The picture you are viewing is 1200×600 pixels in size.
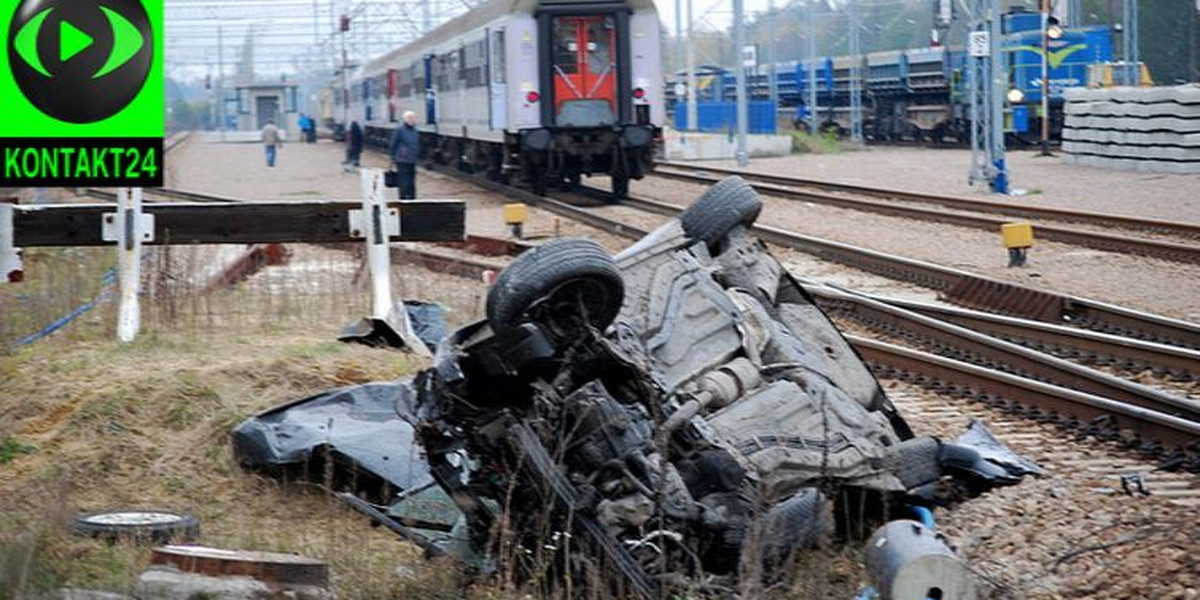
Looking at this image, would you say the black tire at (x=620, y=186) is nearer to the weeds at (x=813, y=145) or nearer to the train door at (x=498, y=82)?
the train door at (x=498, y=82)

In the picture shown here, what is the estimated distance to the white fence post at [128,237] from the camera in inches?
396

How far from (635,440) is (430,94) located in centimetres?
3103

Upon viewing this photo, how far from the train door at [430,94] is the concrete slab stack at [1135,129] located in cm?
1332

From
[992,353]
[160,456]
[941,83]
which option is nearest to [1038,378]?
[992,353]

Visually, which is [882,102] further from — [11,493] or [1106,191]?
[11,493]

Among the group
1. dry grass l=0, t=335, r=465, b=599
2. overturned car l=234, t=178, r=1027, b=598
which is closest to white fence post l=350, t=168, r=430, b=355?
dry grass l=0, t=335, r=465, b=599

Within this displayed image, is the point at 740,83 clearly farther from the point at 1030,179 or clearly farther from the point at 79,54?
Result: the point at 79,54

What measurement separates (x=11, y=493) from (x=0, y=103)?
1775 mm

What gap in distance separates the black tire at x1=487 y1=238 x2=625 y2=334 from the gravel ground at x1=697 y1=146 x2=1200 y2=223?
1703cm

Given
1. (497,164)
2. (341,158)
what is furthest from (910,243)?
(341,158)

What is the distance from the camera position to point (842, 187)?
2711 centimetres

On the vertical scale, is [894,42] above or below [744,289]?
above

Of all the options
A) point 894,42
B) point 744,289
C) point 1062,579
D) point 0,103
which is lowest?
point 1062,579

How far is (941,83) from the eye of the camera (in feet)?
150
